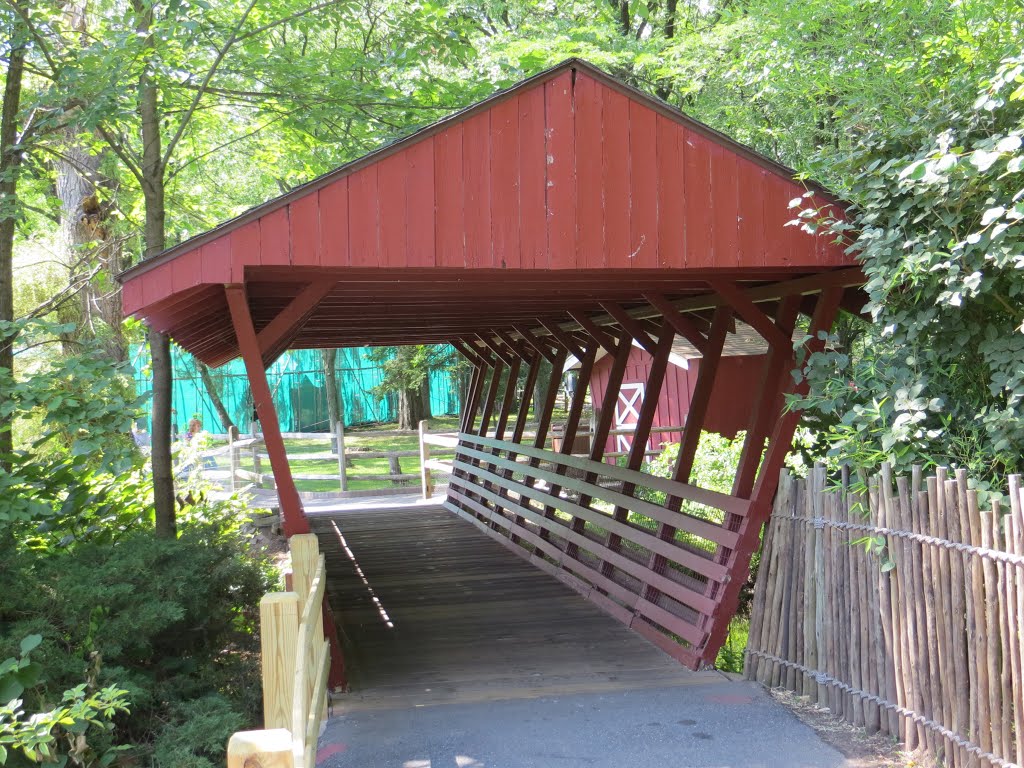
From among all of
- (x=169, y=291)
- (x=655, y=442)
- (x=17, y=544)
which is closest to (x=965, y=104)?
(x=169, y=291)

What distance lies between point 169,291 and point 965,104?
4.59m

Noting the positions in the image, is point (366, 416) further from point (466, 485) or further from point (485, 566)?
point (485, 566)

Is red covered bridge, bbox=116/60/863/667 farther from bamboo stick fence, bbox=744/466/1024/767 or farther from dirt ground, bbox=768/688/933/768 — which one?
dirt ground, bbox=768/688/933/768

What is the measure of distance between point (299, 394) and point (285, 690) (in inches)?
1190

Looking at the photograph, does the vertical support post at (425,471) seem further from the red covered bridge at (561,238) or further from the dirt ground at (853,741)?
the dirt ground at (853,741)

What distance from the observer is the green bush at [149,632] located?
4.78 meters

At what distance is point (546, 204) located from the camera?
18.3 feet

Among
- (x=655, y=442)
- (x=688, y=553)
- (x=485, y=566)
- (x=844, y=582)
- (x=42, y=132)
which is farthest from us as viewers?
(x=655, y=442)

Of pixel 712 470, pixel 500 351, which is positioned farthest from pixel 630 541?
pixel 500 351

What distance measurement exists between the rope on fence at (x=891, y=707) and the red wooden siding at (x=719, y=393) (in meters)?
8.03

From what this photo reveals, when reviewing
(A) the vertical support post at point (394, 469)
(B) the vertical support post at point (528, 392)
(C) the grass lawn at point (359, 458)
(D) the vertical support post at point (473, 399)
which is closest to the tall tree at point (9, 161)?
(B) the vertical support post at point (528, 392)

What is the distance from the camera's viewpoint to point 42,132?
24.4 feet

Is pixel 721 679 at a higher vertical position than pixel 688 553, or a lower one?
lower

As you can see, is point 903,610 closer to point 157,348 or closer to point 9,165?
point 157,348
